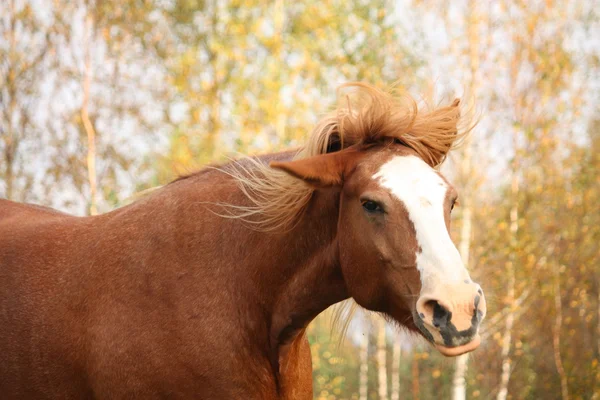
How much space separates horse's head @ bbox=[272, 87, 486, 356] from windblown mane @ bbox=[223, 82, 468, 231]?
3.7 inches

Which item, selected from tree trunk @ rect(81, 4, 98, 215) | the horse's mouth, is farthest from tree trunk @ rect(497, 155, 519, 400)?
the horse's mouth

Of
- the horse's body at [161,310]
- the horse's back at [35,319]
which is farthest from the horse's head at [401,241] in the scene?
the horse's back at [35,319]

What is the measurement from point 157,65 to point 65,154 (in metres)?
3.29

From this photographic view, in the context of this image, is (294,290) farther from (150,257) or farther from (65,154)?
(65,154)

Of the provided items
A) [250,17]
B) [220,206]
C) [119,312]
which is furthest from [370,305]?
[250,17]

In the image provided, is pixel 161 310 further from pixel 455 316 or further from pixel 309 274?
pixel 455 316

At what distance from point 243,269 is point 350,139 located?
0.94m

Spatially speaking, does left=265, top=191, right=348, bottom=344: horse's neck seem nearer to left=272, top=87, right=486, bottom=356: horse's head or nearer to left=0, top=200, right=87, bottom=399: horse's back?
left=272, top=87, right=486, bottom=356: horse's head

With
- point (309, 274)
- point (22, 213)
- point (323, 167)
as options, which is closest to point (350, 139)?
point (323, 167)

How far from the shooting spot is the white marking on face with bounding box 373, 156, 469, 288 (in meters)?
3.22

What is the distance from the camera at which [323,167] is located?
3662 millimetres

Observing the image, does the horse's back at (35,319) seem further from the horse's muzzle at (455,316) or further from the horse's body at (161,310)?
the horse's muzzle at (455,316)

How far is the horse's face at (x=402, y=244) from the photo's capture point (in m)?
3.15

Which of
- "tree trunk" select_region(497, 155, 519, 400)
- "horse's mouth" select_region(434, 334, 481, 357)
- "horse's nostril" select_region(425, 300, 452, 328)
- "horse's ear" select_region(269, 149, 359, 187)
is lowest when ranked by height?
"tree trunk" select_region(497, 155, 519, 400)
